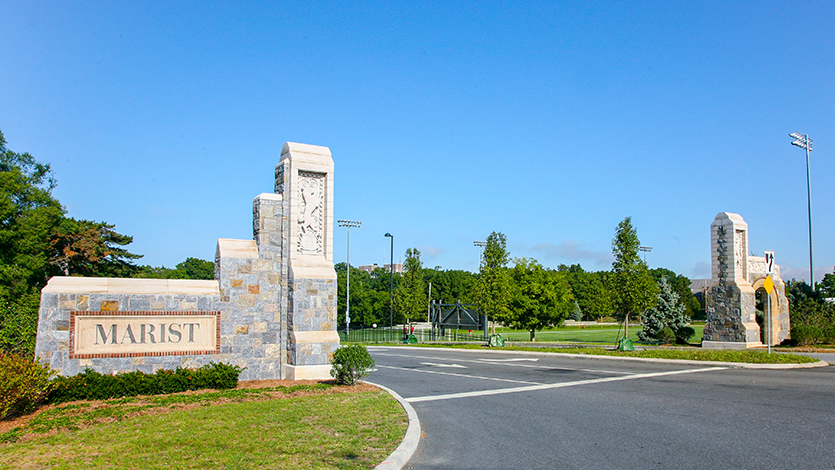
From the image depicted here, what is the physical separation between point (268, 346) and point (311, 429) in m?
5.22

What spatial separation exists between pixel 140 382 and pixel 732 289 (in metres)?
25.1

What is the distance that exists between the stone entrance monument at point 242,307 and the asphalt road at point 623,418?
9.18 ft

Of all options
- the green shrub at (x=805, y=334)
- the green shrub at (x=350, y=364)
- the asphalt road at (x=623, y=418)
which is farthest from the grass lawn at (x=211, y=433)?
the green shrub at (x=805, y=334)

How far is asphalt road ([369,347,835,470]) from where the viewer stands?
6730 mm

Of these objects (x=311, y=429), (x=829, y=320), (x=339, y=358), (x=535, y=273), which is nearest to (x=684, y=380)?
(x=339, y=358)

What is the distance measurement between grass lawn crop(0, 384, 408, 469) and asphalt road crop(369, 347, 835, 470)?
0.97 m

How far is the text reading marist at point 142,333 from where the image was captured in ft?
34.7

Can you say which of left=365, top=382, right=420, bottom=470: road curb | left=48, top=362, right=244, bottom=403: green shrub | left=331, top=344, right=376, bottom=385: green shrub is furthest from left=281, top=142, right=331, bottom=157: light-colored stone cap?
left=365, top=382, right=420, bottom=470: road curb

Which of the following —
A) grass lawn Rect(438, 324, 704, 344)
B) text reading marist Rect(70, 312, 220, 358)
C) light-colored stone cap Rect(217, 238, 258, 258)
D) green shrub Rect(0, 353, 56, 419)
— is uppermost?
light-colored stone cap Rect(217, 238, 258, 258)

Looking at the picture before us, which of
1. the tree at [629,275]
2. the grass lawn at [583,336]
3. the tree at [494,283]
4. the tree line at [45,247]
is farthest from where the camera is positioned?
the grass lawn at [583,336]

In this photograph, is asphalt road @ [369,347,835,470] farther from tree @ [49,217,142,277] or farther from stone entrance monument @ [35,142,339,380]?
tree @ [49,217,142,277]

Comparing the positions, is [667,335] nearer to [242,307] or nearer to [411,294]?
[411,294]

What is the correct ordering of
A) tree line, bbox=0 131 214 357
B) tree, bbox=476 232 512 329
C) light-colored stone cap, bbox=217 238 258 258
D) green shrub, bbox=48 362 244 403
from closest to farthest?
green shrub, bbox=48 362 244 403, light-colored stone cap, bbox=217 238 258 258, tree, bbox=476 232 512 329, tree line, bbox=0 131 214 357

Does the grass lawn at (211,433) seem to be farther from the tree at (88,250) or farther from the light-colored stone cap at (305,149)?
the tree at (88,250)
